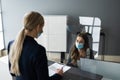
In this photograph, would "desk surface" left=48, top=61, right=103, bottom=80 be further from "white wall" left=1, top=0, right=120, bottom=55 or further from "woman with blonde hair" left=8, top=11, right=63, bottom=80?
"white wall" left=1, top=0, right=120, bottom=55

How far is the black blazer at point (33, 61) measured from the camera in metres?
1.30

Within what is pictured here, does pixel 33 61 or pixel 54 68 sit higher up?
pixel 33 61

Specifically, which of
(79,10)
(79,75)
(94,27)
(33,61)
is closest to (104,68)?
(79,75)

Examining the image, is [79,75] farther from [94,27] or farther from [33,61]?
[94,27]

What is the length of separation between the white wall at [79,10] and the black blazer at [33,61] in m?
2.96

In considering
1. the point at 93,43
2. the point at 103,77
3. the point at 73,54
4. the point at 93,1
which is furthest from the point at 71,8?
the point at 103,77

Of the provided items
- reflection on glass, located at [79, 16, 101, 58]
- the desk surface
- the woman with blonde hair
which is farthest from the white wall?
the woman with blonde hair

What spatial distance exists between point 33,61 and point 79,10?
3057 mm

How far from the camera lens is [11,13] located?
14.7ft

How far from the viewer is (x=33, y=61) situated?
1.31 m

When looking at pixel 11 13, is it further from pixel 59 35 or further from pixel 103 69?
pixel 103 69

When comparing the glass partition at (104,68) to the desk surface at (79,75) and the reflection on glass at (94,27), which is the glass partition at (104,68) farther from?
the reflection on glass at (94,27)

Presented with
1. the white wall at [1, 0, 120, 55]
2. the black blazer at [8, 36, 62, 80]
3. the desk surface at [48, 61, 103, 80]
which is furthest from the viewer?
the white wall at [1, 0, 120, 55]

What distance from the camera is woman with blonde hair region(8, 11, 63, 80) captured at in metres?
1.31
